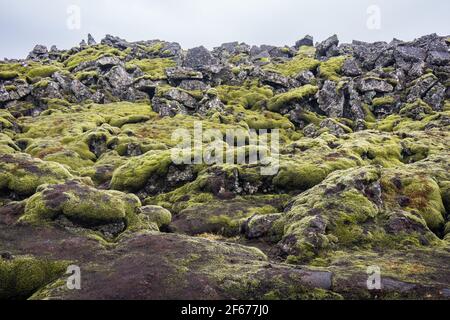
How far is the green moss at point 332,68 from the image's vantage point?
440 ft

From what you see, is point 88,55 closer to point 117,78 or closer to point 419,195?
point 117,78

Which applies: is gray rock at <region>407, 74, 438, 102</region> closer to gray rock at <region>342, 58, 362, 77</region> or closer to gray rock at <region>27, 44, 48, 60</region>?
gray rock at <region>342, 58, 362, 77</region>

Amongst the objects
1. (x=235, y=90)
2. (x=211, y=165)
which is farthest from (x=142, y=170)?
(x=235, y=90)

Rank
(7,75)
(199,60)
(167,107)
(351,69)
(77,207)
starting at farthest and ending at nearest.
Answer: (199,60), (351,69), (7,75), (167,107), (77,207)

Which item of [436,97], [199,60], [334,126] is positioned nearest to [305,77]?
[436,97]

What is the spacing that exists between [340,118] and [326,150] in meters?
57.7

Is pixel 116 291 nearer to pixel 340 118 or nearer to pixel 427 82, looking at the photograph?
pixel 340 118

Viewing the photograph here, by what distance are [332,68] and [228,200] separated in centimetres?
→ 11031

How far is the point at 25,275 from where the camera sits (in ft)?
63.3

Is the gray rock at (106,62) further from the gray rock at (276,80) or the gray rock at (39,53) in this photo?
the gray rock at (39,53)

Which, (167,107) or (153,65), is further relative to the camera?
(153,65)

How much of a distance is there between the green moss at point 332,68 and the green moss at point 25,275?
12165 centimetres

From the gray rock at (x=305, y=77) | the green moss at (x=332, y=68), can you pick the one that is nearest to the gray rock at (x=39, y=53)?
the gray rock at (x=305, y=77)
